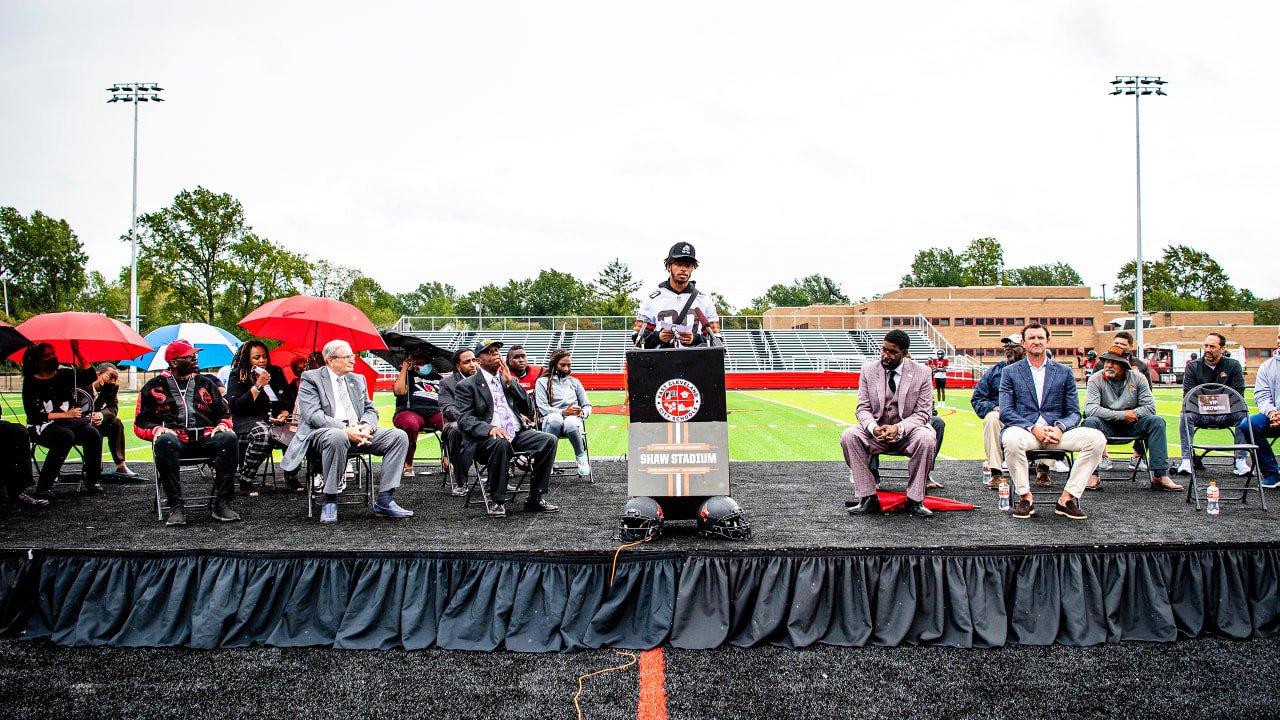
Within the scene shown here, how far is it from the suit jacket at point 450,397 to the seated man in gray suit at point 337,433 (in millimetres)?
550

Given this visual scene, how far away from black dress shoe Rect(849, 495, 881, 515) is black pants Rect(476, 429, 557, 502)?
238 cm

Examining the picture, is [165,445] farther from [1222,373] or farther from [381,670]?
[1222,373]

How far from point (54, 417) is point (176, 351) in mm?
1827

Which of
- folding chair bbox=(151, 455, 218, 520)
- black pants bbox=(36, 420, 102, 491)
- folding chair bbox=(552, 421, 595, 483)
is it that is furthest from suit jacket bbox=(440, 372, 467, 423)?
black pants bbox=(36, 420, 102, 491)

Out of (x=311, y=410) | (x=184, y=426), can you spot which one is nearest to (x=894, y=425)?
(x=311, y=410)

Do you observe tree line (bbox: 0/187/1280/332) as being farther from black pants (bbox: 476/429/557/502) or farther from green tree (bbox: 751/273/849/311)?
black pants (bbox: 476/429/557/502)

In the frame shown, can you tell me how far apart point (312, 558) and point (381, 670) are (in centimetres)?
92

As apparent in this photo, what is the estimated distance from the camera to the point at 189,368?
20.9 feet

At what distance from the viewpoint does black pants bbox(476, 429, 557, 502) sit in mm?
5918

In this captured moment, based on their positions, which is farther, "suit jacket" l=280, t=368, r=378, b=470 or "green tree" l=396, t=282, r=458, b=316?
"green tree" l=396, t=282, r=458, b=316

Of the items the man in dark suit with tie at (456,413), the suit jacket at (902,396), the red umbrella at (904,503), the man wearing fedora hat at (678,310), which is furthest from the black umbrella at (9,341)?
the red umbrella at (904,503)

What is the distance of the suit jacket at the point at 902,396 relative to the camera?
584cm

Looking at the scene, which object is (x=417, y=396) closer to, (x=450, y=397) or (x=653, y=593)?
(x=450, y=397)

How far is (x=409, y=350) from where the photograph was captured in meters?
8.65
